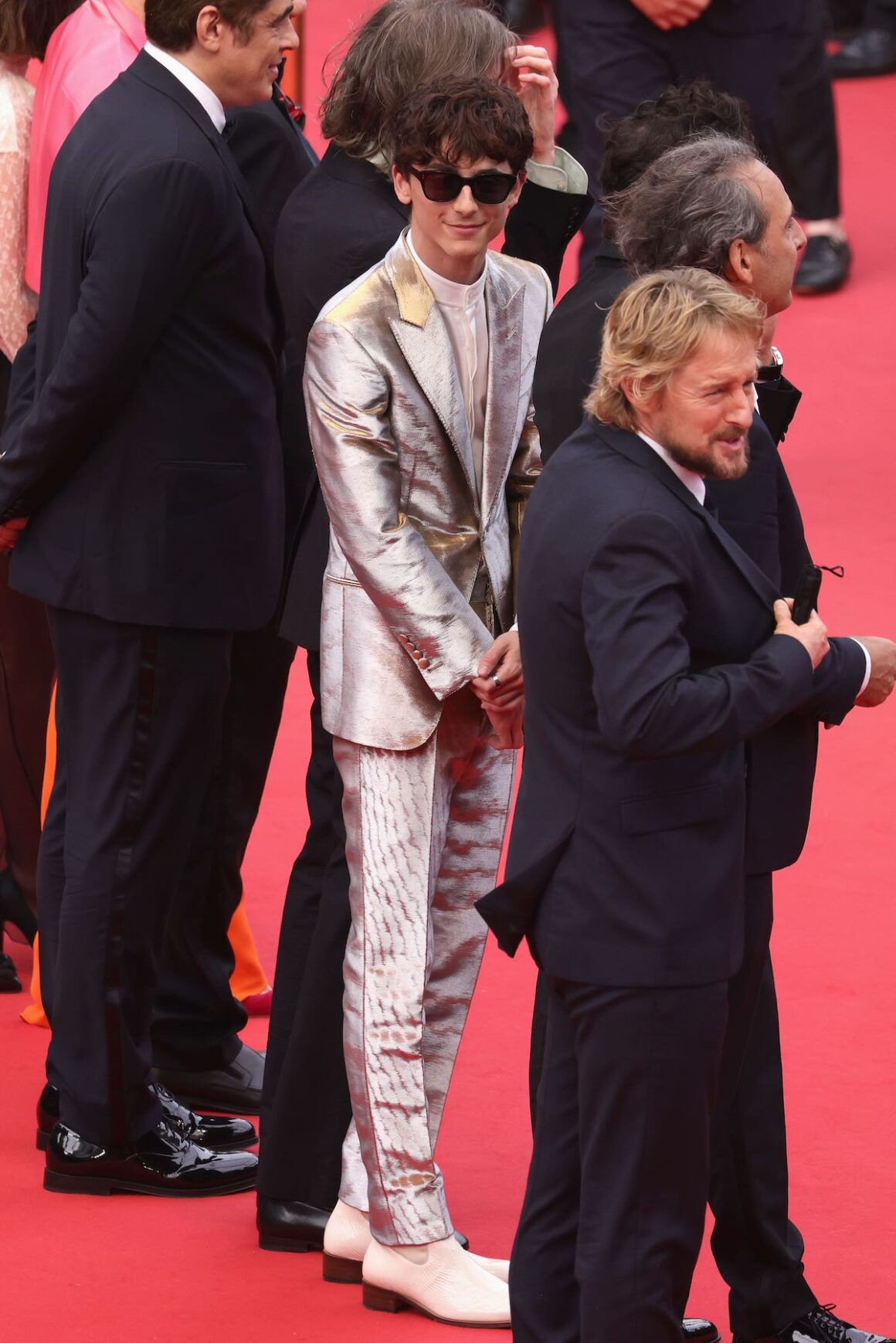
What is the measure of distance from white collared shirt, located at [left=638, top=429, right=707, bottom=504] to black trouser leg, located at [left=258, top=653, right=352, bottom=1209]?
751 mm

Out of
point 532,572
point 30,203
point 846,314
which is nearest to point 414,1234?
point 532,572

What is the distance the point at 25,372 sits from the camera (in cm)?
328

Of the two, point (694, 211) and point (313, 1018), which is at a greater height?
point (694, 211)

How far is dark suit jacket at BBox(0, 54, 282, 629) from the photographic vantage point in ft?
9.68

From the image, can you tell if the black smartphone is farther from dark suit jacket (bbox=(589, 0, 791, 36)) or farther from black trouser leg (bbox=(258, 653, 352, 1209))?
dark suit jacket (bbox=(589, 0, 791, 36))

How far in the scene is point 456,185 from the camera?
103 inches

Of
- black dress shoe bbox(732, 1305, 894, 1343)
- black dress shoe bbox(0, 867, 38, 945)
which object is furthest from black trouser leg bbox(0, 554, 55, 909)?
black dress shoe bbox(732, 1305, 894, 1343)

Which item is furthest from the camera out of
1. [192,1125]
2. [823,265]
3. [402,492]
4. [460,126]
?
[823,265]

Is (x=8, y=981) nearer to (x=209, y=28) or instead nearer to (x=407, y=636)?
(x=407, y=636)

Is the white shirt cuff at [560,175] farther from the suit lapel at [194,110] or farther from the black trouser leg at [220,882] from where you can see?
the black trouser leg at [220,882]

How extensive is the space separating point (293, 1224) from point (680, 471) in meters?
1.30

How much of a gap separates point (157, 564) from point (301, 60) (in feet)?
11.9

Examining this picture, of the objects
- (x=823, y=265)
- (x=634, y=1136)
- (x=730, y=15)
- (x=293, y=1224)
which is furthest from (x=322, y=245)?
(x=823, y=265)

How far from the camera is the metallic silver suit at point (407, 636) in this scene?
8.80 ft
